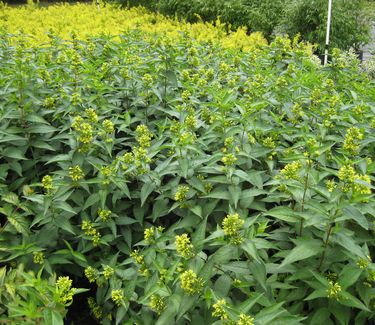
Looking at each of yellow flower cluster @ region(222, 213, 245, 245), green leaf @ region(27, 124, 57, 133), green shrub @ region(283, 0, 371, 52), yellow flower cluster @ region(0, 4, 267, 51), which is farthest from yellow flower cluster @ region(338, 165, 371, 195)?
green shrub @ region(283, 0, 371, 52)

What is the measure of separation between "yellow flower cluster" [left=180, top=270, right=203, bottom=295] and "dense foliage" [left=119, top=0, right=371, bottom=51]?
6281 mm

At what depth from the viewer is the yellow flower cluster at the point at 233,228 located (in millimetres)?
1534

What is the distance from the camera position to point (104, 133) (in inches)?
92.2

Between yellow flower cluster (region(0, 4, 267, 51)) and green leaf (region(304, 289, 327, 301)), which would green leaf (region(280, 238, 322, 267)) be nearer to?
green leaf (region(304, 289, 327, 301))

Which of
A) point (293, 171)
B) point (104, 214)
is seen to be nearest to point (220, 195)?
point (293, 171)

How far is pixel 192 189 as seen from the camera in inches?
81.7

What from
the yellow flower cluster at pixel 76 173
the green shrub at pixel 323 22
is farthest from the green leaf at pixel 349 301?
the green shrub at pixel 323 22

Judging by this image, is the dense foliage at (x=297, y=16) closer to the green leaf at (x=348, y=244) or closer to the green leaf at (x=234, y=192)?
the green leaf at (x=234, y=192)

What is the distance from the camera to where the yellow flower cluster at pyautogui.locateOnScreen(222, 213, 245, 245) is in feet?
5.03

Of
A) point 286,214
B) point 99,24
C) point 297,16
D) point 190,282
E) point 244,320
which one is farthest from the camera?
point 297,16

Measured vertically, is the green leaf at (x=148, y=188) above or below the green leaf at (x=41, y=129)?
below

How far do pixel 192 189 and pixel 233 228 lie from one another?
0.56m

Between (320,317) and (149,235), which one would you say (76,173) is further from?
(320,317)

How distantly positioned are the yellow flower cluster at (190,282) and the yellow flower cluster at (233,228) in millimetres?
177
